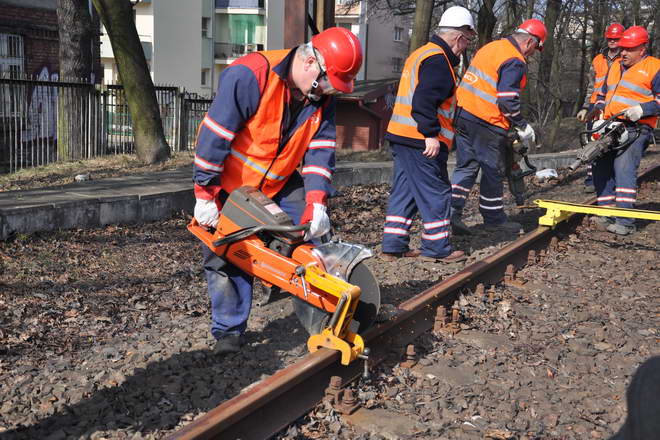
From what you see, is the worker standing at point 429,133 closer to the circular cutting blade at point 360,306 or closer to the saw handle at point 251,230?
the circular cutting blade at point 360,306

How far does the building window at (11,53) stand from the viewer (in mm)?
17109

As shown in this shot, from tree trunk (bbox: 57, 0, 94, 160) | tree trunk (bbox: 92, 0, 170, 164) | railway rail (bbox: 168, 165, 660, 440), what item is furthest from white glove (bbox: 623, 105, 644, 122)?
tree trunk (bbox: 57, 0, 94, 160)

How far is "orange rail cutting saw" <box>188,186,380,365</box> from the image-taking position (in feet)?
11.7

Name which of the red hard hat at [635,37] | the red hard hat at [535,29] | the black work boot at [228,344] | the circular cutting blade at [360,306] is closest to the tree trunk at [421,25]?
the red hard hat at [635,37]

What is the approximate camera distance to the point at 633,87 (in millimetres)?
7828

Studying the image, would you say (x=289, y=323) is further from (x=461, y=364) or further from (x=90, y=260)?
(x=90, y=260)

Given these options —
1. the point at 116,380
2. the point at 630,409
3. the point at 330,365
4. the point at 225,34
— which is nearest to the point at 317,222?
the point at 330,365

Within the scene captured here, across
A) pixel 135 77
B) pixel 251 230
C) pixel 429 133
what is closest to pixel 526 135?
pixel 429 133

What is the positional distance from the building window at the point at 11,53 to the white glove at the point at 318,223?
51.1 feet

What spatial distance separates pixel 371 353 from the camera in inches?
158

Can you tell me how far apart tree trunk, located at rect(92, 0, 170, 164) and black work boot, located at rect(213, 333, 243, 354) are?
8267mm

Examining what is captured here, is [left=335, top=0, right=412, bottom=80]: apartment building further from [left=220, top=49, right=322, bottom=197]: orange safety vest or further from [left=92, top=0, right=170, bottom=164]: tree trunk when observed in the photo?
[left=220, top=49, right=322, bottom=197]: orange safety vest

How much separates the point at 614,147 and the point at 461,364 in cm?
→ 474

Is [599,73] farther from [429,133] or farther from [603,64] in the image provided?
[429,133]
